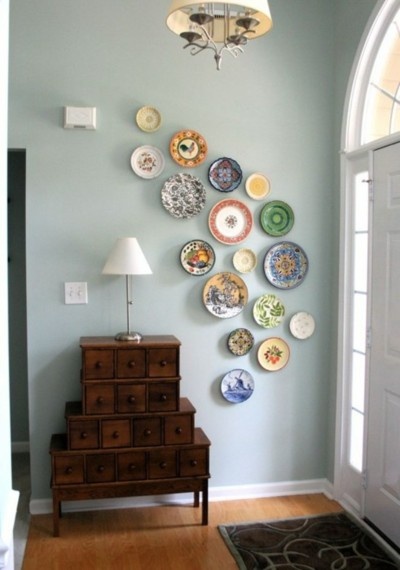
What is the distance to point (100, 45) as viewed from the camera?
3.11 metres

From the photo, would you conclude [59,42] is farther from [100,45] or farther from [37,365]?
[37,365]

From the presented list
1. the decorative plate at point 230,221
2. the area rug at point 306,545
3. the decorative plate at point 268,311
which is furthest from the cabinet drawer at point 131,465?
the decorative plate at point 230,221

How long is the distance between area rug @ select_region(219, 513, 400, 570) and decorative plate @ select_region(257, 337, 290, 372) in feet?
2.85

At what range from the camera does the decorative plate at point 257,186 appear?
332 centimetres

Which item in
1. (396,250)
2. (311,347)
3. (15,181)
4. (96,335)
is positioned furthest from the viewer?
(15,181)

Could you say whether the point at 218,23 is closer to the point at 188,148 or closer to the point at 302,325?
the point at 188,148

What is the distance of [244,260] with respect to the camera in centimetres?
334

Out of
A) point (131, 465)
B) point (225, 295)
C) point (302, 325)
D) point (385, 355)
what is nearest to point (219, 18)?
point (225, 295)

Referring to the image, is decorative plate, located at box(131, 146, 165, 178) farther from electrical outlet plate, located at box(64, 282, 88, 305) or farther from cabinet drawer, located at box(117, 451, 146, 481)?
cabinet drawer, located at box(117, 451, 146, 481)

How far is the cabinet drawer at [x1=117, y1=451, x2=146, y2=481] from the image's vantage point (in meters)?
2.95

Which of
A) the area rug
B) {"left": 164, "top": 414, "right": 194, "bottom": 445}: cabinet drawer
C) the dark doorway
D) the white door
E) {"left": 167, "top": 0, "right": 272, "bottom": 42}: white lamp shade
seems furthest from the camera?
the dark doorway

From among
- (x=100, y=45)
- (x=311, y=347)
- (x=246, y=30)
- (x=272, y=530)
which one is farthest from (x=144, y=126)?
(x=272, y=530)

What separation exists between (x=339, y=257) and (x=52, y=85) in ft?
6.25

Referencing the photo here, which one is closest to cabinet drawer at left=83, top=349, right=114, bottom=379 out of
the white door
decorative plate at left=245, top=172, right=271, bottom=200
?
decorative plate at left=245, top=172, right=271, bottom=200
